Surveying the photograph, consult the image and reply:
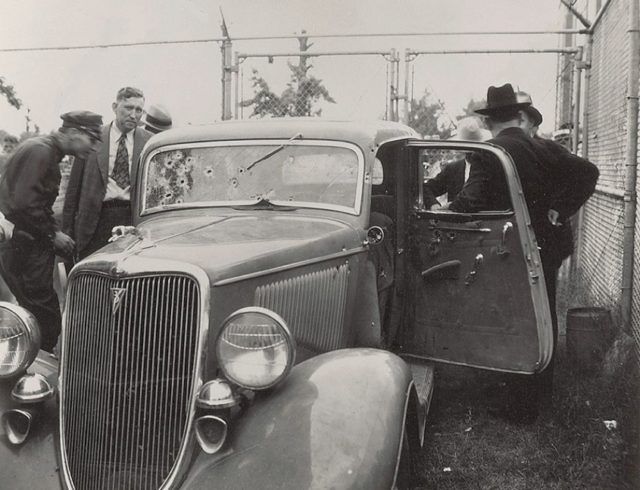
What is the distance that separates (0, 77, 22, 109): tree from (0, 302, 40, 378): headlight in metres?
3.38

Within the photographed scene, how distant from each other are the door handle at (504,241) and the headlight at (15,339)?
101 inches

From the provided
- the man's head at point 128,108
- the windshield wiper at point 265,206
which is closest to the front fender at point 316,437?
the windshield wiper at point 265,206

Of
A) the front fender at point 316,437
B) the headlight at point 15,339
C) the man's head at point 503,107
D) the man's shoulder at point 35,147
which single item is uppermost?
the man's head at point 503,107

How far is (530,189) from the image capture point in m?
4.35

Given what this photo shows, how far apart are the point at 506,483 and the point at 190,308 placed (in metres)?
2.01

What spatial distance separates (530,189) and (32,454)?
324 centimetres

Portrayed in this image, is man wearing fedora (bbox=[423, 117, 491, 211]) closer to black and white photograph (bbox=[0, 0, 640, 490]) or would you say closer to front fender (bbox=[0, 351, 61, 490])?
black and white photograph (bbox=[0, 0, 640, 490])

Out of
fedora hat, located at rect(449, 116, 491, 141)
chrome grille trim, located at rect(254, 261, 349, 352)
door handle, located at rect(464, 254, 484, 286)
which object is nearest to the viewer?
chrome grille trim, located at rect(254, 261, 349, 352)

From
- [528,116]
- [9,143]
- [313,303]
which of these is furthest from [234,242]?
[9,143]

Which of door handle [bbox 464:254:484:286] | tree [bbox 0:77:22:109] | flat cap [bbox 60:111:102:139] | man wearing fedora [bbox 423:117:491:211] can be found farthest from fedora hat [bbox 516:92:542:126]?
tree [bbox 0:77:22:109]

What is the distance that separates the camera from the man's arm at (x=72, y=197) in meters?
5.12

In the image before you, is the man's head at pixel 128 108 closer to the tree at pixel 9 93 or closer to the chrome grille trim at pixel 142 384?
the tree at pixel 9 93

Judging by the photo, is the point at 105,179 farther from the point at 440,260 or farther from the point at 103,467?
the point at 103,467

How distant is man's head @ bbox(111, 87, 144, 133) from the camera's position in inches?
203
